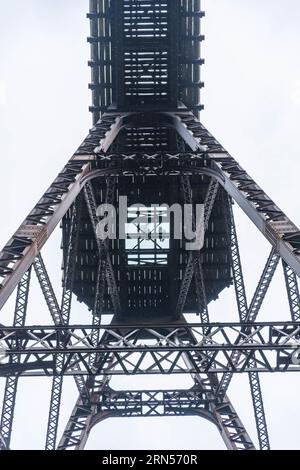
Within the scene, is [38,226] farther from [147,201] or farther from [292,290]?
[147,201]

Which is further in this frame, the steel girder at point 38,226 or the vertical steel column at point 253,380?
the vertical steel column at point 253,380

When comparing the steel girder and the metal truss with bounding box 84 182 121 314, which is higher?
the metal truss with bounding box 84 182 121 314

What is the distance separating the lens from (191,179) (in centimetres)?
2083

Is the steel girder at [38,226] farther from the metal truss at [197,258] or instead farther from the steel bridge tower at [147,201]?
the metal truss at [197,258]

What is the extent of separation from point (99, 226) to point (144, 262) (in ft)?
15.2

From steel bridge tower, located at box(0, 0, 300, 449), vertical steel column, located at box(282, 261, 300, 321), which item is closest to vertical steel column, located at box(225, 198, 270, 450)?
steel bridge tower, located at box(0, 0, 300, 449)

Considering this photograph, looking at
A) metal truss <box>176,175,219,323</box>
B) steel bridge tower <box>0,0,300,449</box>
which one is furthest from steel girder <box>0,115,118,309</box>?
metal truss <box>176,175,219,323</box>

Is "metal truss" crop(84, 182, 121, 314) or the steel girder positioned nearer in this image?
the steel girder

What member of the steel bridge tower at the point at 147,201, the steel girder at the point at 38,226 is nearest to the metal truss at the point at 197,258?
the steel bridge tower at the point at 147,201

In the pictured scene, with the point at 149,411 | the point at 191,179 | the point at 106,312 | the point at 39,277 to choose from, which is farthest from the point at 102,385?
the point at 39,277

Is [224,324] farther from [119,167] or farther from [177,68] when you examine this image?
[177,68]

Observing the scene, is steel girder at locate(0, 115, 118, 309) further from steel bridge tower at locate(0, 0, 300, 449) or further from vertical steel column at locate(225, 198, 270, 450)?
vertical steel column at locate(225, 198, 270, 450)

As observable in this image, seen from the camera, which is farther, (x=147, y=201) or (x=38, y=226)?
(x=147, y=201)

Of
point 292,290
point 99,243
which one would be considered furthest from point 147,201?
point 292,290
